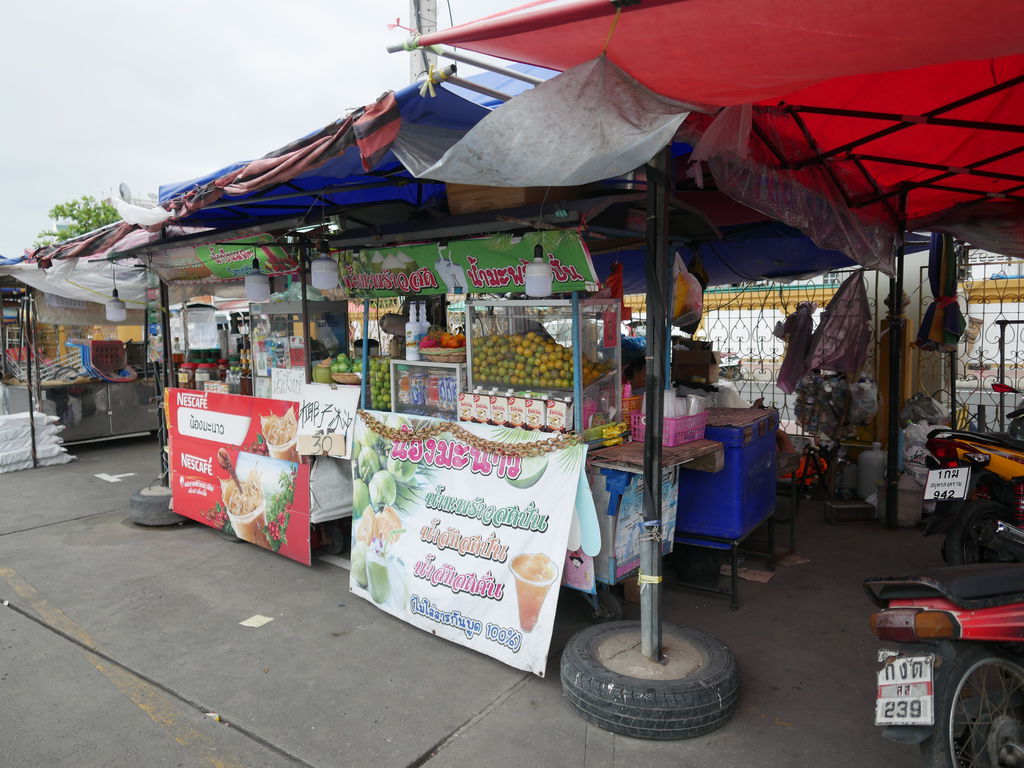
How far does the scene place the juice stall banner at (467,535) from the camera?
3549mm

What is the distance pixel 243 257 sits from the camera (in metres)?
5.73

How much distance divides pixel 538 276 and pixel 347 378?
83.0 inches

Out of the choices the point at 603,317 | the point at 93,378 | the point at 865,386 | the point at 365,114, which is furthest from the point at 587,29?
the point at 93,378

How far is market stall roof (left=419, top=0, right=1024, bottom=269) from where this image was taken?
6.30 feet

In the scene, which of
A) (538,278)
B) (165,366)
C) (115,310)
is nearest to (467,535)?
(538,278)

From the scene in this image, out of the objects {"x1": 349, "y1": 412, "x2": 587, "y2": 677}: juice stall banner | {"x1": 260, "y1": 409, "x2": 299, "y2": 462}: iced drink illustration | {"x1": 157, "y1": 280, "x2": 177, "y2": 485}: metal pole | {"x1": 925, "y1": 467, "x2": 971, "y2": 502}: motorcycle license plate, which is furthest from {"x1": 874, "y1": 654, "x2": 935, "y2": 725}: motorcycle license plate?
{"x1": 157, "y1": 280, "x2": 177, "y2": 485}: metal pole

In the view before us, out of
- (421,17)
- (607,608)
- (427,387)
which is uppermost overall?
(421,17)

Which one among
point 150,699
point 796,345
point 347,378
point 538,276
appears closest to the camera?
point 150,699

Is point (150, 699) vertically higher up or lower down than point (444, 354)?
lower down

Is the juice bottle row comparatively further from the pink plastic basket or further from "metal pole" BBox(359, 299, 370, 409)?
"metal pole" BBox(359, 299, 370, 409)

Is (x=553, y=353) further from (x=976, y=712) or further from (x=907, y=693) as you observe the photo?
(x=976, y=712)

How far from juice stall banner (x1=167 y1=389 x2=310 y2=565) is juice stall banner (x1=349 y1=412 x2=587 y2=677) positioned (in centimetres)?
87

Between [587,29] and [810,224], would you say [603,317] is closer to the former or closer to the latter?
[810,224]

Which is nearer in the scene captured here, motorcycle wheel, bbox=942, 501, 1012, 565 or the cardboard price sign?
motorcycle wheel, bbox=942, 501, 1012, 565
